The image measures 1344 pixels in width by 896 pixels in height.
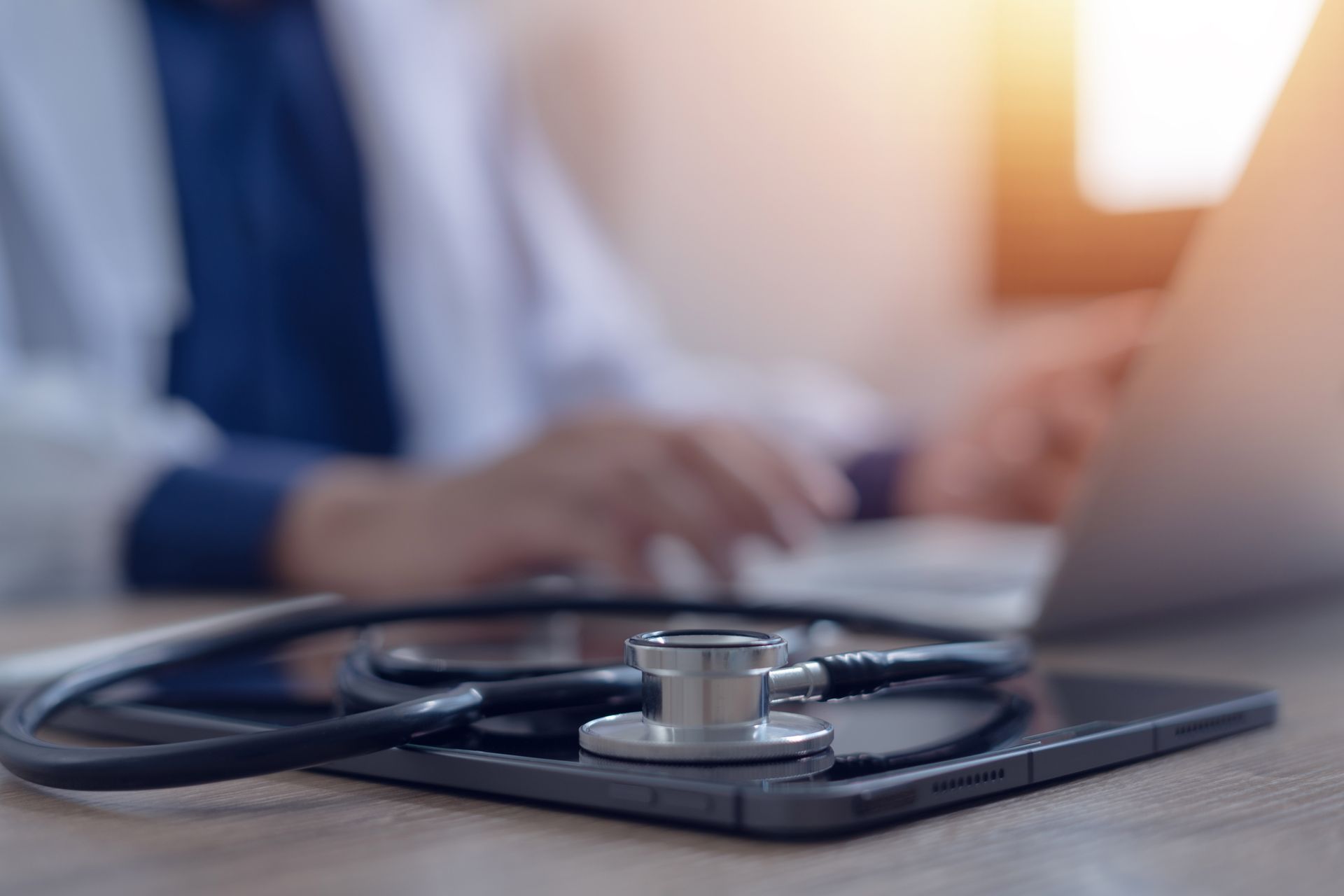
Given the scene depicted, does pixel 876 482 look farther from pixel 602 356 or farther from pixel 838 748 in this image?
pixel 838 748

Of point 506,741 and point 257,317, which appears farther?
point 257,317

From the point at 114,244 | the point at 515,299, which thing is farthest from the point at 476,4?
the point at 114,244

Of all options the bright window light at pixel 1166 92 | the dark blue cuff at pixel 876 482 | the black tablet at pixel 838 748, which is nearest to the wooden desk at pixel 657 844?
the black tablet at pixel 838 748

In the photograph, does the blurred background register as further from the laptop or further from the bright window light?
the laptop

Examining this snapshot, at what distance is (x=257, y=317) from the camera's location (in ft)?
4.46

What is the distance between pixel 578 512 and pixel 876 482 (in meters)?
0.53

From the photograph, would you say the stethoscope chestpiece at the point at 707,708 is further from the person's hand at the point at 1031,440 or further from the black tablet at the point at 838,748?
the person's hand at the point at 1031,440

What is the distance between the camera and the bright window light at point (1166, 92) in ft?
7.63

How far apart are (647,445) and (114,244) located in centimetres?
67

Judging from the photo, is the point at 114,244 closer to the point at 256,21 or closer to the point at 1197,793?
the point at 256,21

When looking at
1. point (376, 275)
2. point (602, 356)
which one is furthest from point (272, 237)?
point (602, 356)

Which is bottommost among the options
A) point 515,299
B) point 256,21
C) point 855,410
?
point 855,410

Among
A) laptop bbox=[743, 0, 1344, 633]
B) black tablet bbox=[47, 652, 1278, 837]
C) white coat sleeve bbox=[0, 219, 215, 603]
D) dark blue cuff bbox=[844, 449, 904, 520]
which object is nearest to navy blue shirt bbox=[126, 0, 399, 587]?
white coat sleeve bbox=[0, 219, 215, 603]

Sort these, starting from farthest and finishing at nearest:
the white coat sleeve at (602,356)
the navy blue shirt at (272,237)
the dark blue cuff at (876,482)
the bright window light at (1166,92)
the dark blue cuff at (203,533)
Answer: the bright window light at (1166,92), the white coat sleeve at (602,356), the navy blue shirt at (272,237), the dark blue cuff at (876,482), the dark blue cuff at (203,533)
